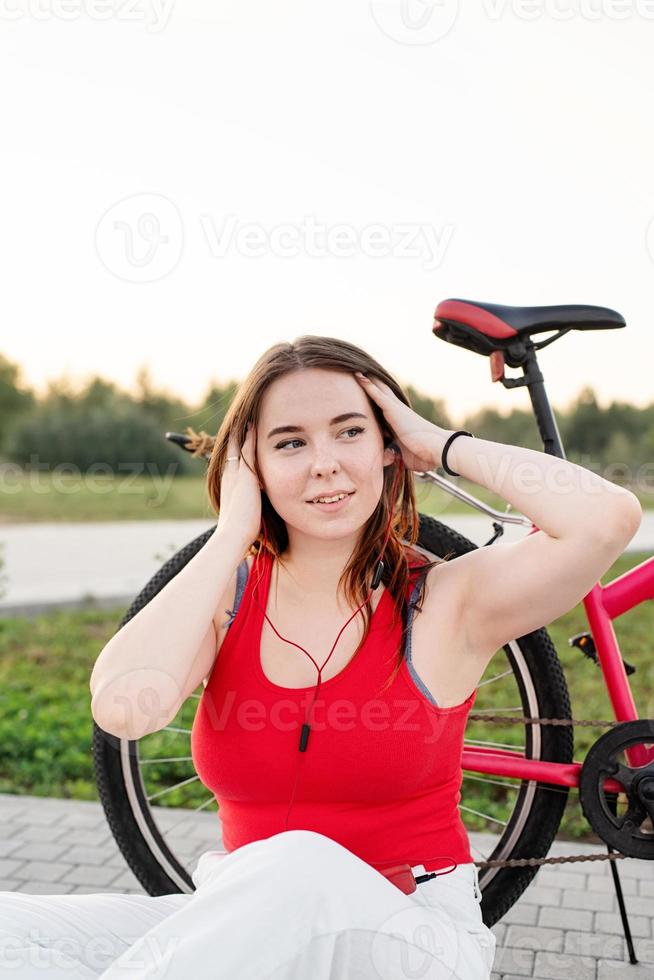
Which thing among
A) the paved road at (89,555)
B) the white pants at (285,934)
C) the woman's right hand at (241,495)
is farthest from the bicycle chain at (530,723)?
the paved road at (89,555)

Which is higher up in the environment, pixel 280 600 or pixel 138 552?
pixel 280 600

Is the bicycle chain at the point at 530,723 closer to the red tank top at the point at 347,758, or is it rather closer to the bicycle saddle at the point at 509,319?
the red tank top at the point at 347,758

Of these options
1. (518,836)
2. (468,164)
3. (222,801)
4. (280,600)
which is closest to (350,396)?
(280,600)

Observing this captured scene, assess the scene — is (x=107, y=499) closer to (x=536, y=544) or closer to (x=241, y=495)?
(x=241, y=495)

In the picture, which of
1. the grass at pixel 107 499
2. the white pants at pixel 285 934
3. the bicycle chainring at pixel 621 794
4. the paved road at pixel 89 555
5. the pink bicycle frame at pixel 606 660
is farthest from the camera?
the grass at pixel 107 499

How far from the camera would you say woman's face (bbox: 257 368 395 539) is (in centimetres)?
167

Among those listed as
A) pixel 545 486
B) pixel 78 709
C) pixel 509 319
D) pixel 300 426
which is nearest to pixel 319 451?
pixel 300 426

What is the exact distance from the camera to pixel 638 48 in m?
3.06

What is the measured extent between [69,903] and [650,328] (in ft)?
8.25

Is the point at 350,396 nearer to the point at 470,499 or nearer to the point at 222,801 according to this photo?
the point at 470,499

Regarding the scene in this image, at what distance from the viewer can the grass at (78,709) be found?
11.3 ft

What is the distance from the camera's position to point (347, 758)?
1.61 metres

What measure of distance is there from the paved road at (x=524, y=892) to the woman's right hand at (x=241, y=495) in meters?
1.18

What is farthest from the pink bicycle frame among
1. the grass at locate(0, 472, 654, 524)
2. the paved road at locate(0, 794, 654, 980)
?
the grass at locate(0, 472, 654, 524)
